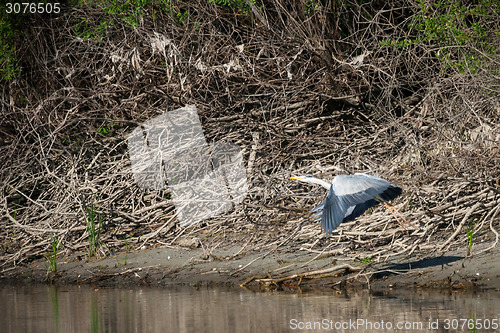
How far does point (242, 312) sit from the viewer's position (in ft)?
18.0

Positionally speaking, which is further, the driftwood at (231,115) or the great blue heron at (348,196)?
the driftwood at (231,115)

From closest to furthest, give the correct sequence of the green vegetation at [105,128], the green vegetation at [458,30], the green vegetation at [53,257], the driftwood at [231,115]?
the green vegetation at [458,30] → the green vegetation at [53,257] → the driftwood at [231,115] → the green vegetation at [105,128]

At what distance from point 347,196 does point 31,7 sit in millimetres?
6425

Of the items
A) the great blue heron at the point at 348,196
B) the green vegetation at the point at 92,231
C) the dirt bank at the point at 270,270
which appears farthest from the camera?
the green vegetation at the point at 92,231

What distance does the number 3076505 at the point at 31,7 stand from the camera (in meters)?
10.1

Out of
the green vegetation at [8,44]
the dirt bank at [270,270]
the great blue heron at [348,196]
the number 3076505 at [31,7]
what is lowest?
the dirt bank at [270,270]

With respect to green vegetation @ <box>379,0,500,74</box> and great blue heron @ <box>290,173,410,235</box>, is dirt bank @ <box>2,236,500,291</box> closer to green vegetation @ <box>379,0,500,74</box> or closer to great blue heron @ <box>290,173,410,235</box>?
great blue heron @ <box>290,173,410,235</box>

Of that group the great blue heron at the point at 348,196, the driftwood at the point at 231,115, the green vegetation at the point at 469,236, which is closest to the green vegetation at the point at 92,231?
the driftwood at the point at 231,115

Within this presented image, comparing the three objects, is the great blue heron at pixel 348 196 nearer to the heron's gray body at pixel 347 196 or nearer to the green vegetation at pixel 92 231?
the heron's gray body at pixel 347 196

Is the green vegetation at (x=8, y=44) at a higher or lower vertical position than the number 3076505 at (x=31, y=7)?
lower

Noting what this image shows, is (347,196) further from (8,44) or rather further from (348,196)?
(8,44)

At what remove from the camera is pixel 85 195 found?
364 inches

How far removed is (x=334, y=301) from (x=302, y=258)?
1.66 m

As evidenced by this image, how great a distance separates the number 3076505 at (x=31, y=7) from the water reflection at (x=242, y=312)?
16.4 ft
